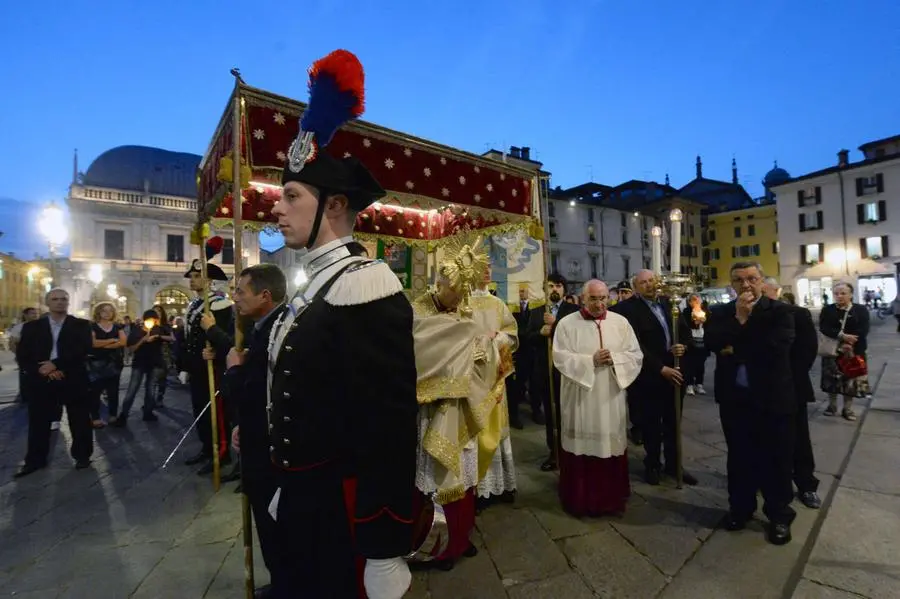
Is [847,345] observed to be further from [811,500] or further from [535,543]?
[535,543]

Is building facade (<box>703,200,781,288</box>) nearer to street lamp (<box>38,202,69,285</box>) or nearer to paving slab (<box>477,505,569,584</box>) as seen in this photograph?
paving slab (<box>477,505,569,584</box>)

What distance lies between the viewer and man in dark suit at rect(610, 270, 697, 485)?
4484 millimetres

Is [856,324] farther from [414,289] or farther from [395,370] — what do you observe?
[395,370]

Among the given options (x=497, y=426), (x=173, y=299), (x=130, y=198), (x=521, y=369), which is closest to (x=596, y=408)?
(x=497, y=426)

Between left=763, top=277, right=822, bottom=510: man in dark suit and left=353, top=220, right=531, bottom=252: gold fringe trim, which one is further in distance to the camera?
left=353, top=220, right=531, bottom=252: gold fringe trim

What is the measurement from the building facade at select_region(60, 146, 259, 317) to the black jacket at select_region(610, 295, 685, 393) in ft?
104

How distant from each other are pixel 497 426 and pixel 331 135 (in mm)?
2535

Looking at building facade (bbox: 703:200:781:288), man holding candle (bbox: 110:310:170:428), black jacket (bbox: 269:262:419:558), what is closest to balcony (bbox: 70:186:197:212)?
man holding candle (bbox: 110:310:170:428)

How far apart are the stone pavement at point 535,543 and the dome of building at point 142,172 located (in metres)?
37.9

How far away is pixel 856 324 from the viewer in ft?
20.2

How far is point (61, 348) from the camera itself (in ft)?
16.8

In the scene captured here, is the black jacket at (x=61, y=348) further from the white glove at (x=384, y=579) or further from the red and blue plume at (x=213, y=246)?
the white glove at (x=384, y=579)

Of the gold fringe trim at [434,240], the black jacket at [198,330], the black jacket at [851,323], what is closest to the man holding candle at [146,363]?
the black jacket at [198,330]

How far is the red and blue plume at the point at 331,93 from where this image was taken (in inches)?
71.0
